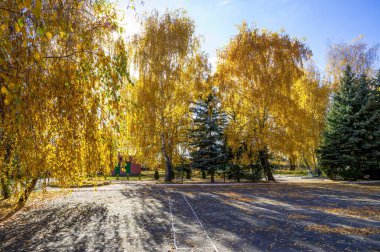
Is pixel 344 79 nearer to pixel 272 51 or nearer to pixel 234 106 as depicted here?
pixel 272 51

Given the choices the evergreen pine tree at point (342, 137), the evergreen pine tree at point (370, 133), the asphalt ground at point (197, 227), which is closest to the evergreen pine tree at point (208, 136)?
the evergreen pine tree at point (342, 137)

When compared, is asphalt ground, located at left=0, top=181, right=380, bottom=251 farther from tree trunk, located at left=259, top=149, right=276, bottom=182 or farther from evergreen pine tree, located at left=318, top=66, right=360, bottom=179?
evergreen pine tree, located at left=318, top=66, right=360, bottom=179

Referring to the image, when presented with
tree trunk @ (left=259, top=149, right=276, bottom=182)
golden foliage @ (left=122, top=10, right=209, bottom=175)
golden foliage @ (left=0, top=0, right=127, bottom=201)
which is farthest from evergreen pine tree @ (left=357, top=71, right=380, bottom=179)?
golden foliage @ (left=0, top=0, right=127, bottom=201)

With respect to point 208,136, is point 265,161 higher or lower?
lower

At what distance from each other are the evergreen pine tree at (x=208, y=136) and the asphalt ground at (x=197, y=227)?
10267 mm

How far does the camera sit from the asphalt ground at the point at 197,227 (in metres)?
6.72

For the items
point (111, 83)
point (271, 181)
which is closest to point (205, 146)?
point (271, 181)

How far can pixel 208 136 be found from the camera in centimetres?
2408

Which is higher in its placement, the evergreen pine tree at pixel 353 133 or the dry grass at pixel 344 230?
the evergreen pine tree at pixel 353 133

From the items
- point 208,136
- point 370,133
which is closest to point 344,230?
point 208,136

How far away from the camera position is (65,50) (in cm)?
521

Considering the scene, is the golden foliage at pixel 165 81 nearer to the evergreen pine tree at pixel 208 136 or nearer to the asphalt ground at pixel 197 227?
the evergreen pine tree at pixel 208 136

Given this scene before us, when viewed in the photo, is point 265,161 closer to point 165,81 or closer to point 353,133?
point 353,133

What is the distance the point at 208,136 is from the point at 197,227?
1584cm
